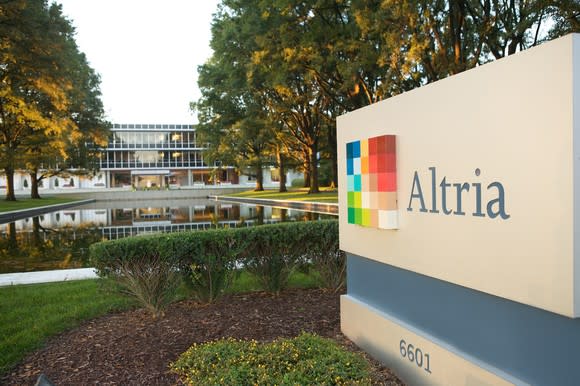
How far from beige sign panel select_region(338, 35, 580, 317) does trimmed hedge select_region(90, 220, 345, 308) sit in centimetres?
221

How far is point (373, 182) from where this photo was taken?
396 cm

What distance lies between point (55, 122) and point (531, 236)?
20425mm

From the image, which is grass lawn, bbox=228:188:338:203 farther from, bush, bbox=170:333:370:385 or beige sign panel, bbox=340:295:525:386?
bush, bbox=170:333:370:385

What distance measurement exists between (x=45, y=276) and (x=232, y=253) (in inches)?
177

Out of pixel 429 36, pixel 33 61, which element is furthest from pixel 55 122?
pixel 429 36

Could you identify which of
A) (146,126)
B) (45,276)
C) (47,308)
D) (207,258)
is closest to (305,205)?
(45,276)

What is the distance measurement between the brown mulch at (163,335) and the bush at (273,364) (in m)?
0.26

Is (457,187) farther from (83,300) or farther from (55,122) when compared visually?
(55,122)

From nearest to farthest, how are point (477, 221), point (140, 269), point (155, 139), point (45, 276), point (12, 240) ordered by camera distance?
point (477, 221) → point (140, 269) → point (45, 276) → point (12, 240) → point (155, 139)

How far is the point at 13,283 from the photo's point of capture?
754 centimetres

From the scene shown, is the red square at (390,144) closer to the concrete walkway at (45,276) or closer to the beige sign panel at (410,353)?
the beige sign panel at (410,353)

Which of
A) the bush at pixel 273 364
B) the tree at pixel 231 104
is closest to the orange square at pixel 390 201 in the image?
the bush at pixel 273 364

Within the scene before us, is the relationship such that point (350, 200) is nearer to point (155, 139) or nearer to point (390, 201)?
point (390, 201)

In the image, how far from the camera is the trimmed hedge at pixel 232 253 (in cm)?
509
